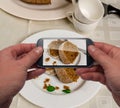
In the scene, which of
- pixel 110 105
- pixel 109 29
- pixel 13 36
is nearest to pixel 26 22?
pixel 13 36

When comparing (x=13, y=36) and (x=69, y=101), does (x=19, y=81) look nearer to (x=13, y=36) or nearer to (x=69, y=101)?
(x=69, y=101)

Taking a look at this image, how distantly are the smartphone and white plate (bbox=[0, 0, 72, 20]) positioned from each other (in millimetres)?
237

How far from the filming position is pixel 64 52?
65 cm

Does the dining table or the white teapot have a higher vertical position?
the white teapot

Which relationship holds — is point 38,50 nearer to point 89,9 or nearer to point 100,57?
point 100,57

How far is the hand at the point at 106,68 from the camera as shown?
0.57 m

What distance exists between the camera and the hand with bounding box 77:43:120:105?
22.5 inches

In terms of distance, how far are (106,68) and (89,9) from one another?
1.02 ft

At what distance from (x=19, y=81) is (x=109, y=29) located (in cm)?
42

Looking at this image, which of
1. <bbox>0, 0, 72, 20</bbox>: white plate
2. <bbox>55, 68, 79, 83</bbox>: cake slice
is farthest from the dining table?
<bbox>55, 68, 79, 83</bbox>: cake slice

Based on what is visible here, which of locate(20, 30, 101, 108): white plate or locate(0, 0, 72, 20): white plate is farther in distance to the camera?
locate(0, 0, 72, 20): white plate

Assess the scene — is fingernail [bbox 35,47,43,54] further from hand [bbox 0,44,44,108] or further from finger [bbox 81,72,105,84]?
finger [bbox 81,72,105,84]

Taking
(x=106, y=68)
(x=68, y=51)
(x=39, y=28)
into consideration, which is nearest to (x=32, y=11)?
(x=39, y=28)

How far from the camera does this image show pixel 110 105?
705 millimetres
